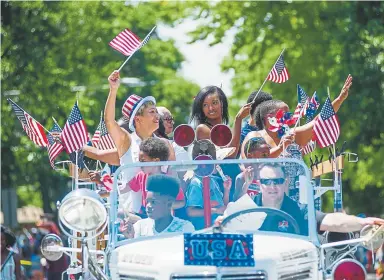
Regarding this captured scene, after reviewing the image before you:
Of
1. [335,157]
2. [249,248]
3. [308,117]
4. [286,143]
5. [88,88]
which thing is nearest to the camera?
[249,248]

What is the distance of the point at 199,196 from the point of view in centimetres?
878

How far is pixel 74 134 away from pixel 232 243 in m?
4.42

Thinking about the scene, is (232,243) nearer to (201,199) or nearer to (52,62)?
(201,199)

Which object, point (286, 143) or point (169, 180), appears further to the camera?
point (286, 143)

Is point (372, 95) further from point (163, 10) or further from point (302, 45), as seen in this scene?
point (163, 10)

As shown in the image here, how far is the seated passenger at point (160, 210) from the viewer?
344 inches

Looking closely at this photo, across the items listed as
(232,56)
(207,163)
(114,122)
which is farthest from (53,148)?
(232,56)

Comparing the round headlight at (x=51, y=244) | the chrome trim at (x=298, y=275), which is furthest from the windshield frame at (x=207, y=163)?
the round headlight at (x=51, y=244)

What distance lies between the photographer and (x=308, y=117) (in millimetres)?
12719

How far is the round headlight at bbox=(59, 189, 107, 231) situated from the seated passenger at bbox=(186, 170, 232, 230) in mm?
665

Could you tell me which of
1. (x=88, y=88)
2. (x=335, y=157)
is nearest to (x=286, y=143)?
(x=335, y=157)

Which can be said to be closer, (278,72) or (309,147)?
(309,147)

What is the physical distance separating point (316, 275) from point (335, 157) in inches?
118

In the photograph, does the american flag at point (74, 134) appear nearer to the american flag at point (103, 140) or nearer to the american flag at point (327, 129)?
the american flag at point (103, 140)
